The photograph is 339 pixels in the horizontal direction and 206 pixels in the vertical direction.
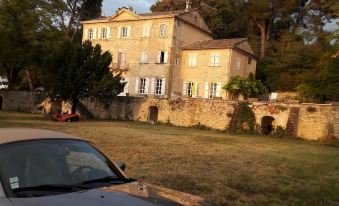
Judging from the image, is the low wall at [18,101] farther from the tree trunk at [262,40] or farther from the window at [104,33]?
the tree trunk at [262,40]

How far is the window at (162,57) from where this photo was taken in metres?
46.1

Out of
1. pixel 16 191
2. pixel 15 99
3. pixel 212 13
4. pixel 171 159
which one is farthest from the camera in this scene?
pixel 212 13

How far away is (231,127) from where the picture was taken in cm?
3531

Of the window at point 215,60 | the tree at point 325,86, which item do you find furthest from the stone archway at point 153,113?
the tree at point 325,86

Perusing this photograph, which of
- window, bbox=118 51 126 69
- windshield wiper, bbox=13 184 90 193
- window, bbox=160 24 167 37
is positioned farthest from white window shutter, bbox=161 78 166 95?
windshield wiper, bbox=13 184 90 193

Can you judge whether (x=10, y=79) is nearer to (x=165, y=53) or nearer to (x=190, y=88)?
(x=165, y=53)

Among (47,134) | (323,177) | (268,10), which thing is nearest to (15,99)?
(268,10)

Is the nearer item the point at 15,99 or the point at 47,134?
the point at 47,134

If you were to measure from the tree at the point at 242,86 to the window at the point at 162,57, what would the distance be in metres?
6.92

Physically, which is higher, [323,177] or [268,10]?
[268,10]

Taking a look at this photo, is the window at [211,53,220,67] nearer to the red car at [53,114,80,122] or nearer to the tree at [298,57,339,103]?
the tree at [298,57,339,103]

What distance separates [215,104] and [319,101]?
8.98 m

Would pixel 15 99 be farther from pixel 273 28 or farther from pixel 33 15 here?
pixel 273 28

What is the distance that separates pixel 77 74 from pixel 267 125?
15.3m
